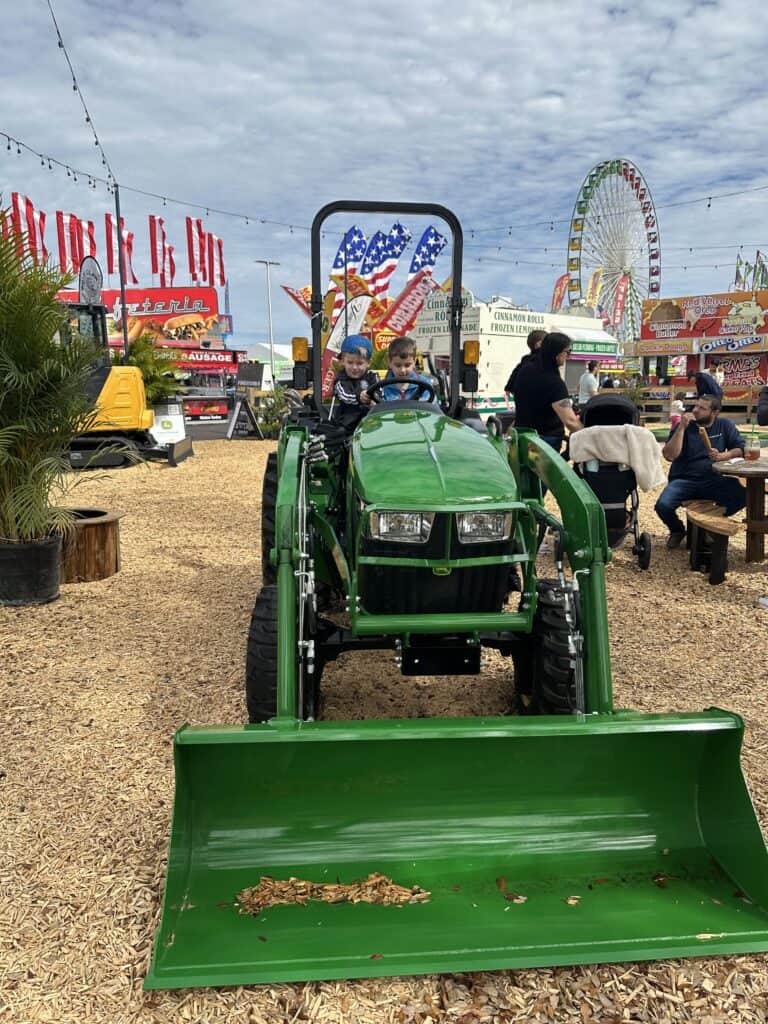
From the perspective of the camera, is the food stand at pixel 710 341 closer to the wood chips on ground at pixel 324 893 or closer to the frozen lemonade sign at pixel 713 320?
the frozen lemonade sign at pixel 713 320

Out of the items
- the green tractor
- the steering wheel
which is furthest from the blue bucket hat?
the green tractor

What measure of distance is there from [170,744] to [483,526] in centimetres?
158

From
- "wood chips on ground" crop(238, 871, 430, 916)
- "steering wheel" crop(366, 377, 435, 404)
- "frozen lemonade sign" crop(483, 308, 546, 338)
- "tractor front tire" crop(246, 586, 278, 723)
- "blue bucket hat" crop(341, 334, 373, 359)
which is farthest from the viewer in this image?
"frozen lemonade sign" crop(483, 308, 546, 338)

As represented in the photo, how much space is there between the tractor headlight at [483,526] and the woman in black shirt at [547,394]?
11.4 ft

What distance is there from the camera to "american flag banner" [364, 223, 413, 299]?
944 inches

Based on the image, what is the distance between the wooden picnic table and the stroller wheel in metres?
0.70

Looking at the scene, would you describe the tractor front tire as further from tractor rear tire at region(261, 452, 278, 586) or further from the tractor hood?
tractor rear tire at region(261, 452, 278, 586)

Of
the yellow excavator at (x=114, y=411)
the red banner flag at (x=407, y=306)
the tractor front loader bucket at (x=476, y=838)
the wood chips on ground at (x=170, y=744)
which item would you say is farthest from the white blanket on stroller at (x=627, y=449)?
the red banner flag at (x=407, y=306)

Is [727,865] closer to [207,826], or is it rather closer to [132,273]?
[207,826]

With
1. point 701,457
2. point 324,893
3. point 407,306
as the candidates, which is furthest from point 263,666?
point 407,306

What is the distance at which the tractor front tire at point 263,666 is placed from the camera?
2736mm

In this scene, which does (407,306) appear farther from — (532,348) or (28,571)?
(28,571)

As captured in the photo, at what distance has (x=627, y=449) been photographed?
5961mm

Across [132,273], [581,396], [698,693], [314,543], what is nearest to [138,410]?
[581,396]
